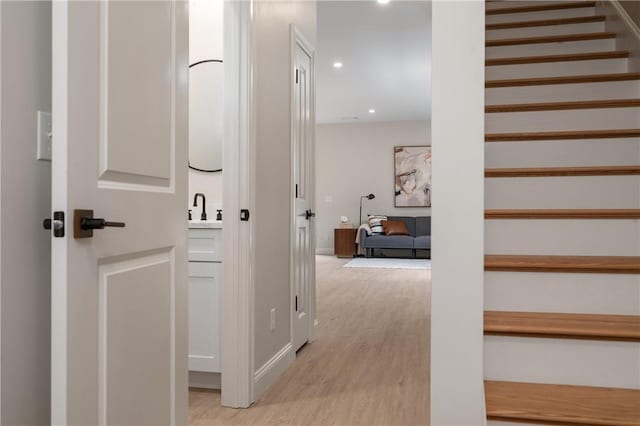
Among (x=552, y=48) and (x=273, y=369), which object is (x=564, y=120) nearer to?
(x=552, y=48)

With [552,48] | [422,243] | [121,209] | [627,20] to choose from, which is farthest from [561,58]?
[422,243]

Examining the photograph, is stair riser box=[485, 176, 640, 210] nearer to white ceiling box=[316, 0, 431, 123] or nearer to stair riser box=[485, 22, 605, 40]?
stair riser box=[485, 22, 605, 40]

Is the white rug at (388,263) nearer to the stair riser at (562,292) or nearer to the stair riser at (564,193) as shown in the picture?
the stair riser at (564,193)

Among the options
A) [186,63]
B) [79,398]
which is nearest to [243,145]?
[186,63]

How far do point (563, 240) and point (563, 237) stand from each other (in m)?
0.01

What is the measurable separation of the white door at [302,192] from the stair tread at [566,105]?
1315 mm

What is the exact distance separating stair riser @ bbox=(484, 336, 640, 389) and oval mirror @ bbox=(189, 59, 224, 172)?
1967 mm

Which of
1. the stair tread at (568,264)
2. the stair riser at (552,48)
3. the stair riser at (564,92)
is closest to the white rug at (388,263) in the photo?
the stair riser at (552,48)

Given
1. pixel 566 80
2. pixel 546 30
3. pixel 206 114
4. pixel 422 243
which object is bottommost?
pixel 422 243

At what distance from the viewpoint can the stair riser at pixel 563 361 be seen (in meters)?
1.69

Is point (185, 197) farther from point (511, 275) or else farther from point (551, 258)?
point (551, 258)

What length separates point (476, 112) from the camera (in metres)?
1.75

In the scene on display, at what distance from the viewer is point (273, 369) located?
2.86 meters

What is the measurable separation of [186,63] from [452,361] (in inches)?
53.2
